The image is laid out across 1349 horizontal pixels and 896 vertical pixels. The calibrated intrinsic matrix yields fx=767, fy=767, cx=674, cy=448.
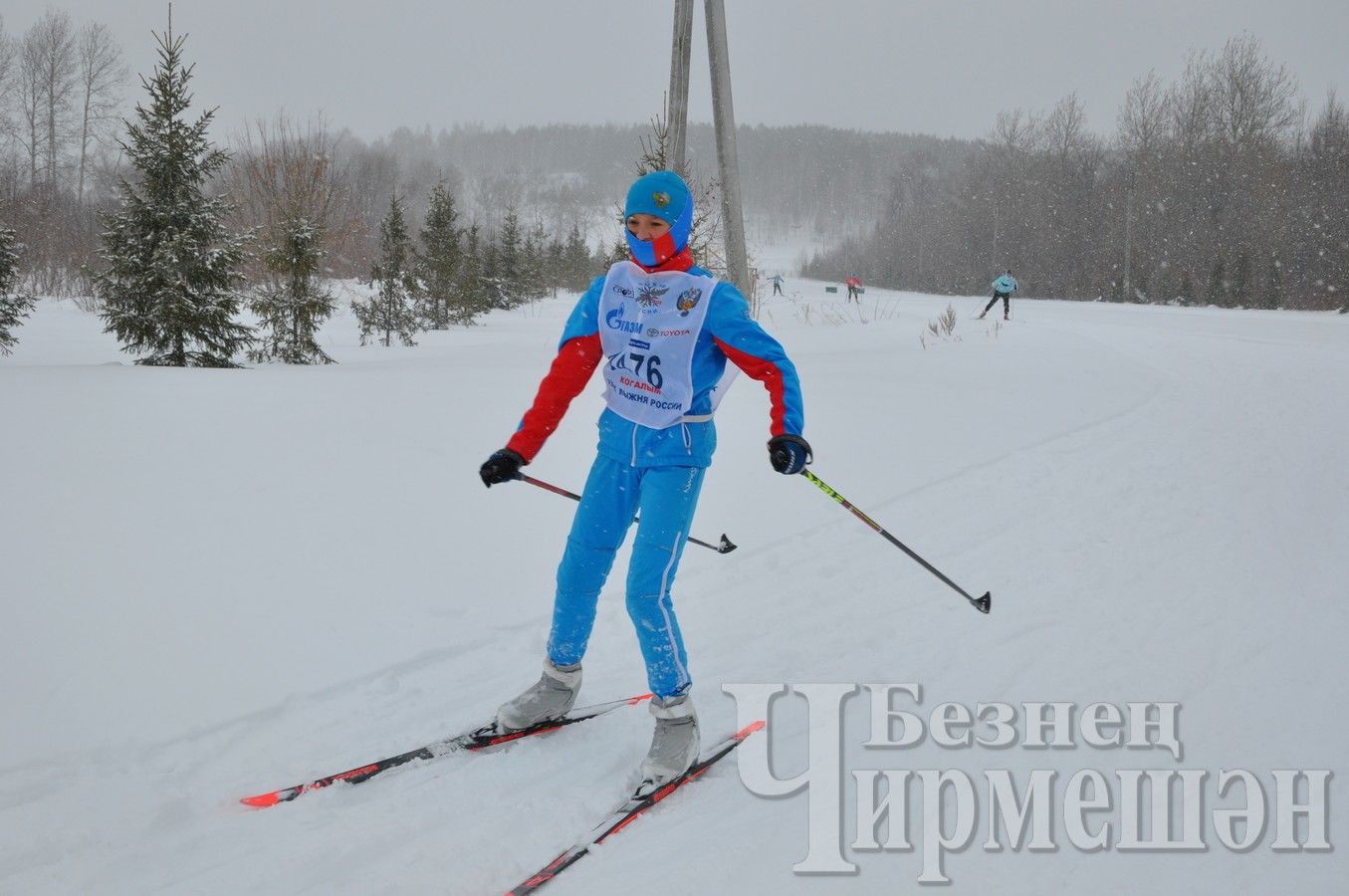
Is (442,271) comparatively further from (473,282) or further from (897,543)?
(897,543)

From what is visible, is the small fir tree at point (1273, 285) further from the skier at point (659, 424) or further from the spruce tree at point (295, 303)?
the skier at point (659, 424)

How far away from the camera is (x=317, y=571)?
3754 millimetres

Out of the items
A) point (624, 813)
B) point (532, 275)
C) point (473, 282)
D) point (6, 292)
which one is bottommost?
point (624, 813)

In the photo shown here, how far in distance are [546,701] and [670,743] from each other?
516 millimetres

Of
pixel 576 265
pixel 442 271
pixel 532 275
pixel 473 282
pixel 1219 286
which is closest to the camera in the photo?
pixel 442 271

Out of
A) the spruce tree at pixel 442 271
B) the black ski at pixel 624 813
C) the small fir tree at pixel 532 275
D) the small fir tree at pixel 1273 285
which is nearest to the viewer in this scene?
the black ski at pixel 624 813

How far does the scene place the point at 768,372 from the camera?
2.64 metres

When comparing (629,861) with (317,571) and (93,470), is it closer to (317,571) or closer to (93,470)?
(317,571)

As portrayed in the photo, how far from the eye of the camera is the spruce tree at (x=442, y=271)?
2412 centimetres

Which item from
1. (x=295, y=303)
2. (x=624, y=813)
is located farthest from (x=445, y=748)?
(x=295, y=303)

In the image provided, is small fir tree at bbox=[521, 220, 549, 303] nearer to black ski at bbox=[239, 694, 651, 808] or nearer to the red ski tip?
black ski at bbox=[239, 694, 651, 808]

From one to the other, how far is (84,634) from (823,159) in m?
142

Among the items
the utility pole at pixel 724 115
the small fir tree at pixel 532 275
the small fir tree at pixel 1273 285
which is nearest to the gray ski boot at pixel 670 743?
the utility pole at pixel 724 115

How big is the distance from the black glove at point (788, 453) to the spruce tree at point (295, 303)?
1305 cm
